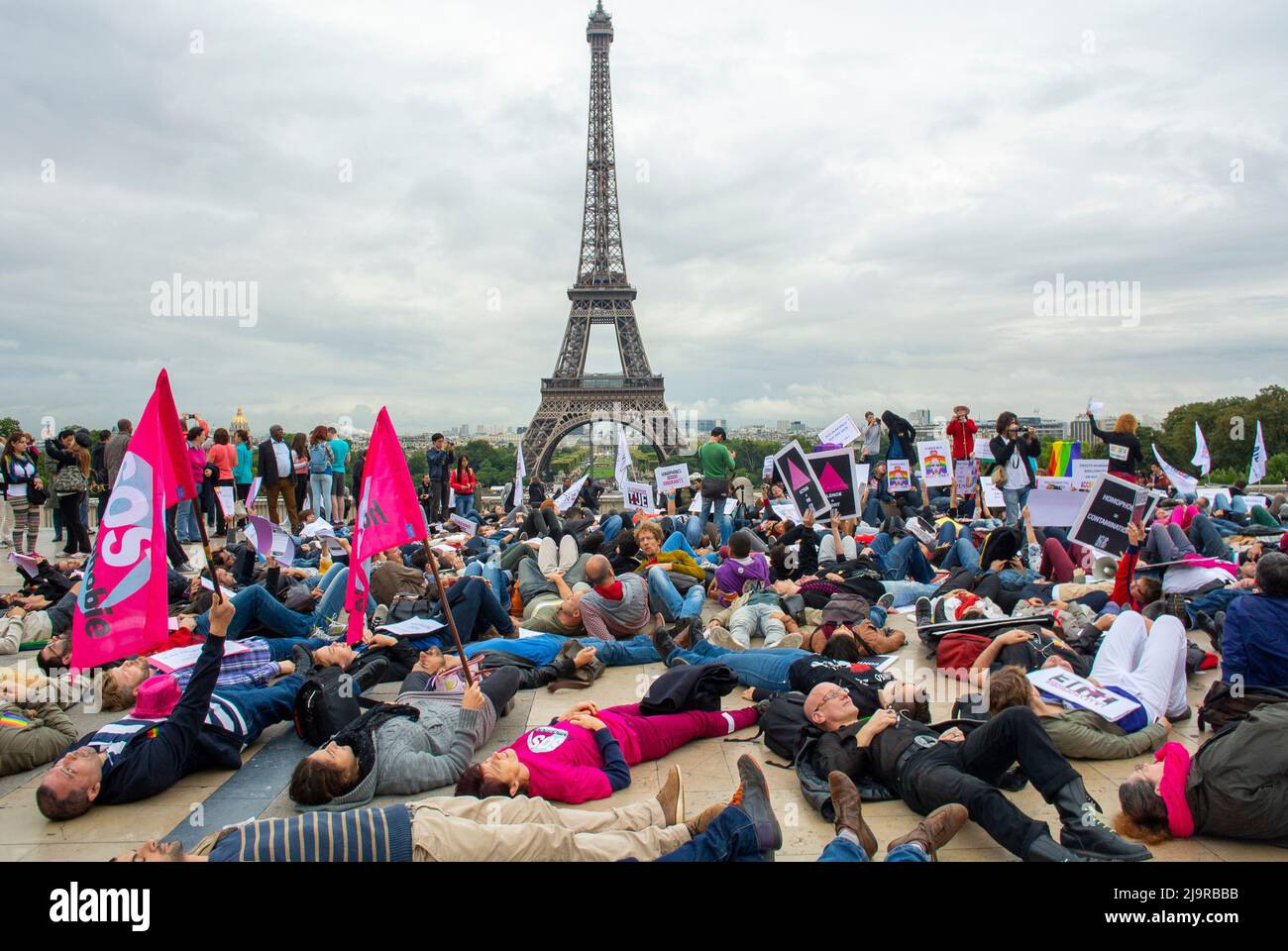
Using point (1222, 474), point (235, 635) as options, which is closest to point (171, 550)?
point (235, 635)

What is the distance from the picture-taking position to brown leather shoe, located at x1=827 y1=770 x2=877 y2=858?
355 cm

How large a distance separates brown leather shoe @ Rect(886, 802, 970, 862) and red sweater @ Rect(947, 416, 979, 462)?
35.6ft

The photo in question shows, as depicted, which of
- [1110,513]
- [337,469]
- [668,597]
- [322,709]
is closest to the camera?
[322,709]

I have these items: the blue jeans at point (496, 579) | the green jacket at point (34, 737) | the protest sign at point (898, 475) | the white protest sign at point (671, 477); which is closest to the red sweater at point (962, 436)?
the protest sign at point (898, 475)

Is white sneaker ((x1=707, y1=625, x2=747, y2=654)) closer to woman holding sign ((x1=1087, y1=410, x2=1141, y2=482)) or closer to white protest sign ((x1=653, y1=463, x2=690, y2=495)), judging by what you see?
woman holding sign ((x1=1087, y1=410, x2=1141, y2=482))

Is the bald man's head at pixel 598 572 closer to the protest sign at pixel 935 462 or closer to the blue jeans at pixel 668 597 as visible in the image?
the blue jeans at pixel 668 597

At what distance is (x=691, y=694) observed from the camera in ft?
16.8

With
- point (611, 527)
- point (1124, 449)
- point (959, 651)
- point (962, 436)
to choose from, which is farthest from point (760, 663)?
point (962, 436)

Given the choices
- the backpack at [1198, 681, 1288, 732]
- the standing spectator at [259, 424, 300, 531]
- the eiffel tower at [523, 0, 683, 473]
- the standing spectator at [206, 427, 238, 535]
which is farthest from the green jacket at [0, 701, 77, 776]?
the eiffel tower at [523, 0, 683, 473]

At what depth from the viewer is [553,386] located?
5203 cm

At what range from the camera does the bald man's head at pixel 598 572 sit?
7027mm

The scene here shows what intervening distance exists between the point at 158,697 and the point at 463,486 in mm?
10251

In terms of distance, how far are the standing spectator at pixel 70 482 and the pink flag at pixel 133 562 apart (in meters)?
8.77

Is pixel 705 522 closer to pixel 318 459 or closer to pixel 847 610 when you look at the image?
pixel 847 610
